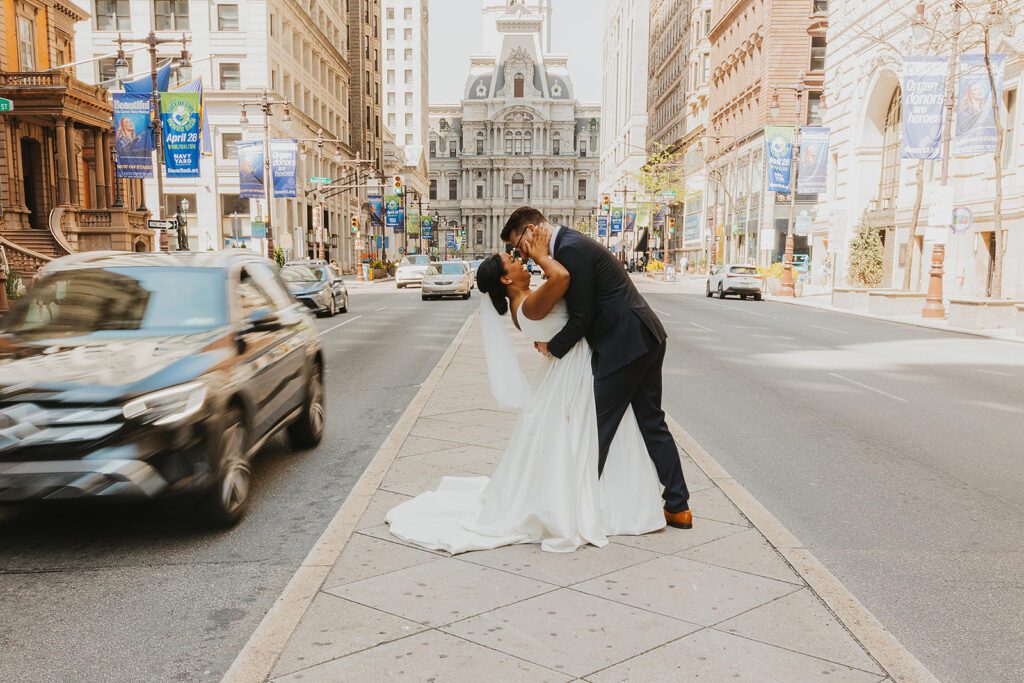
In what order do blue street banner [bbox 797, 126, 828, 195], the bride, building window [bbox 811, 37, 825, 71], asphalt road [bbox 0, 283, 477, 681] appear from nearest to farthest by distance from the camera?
asphalt road [bbox 0, 283, 477, 681]
the bride
blue street banner [bbox 797, 126, 828, 195]
building window [bbox 811, 37, 825, 71]

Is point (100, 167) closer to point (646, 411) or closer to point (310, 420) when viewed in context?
point (310, 420)

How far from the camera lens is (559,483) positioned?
4.56m

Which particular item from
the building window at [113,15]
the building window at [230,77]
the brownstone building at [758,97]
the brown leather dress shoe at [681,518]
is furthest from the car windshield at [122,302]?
the building window at [113,15]

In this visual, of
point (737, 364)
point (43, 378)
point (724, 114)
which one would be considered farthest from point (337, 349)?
point (724, 114)

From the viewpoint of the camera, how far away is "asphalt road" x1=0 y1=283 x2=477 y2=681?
139 inches

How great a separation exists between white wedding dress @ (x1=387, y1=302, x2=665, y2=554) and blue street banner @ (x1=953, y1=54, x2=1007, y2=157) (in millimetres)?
21789

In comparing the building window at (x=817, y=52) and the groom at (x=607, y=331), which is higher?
the building window at (x=817, y=52)

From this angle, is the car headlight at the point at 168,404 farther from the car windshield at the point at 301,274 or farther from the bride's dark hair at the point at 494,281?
the car windshield at the point at 301,274

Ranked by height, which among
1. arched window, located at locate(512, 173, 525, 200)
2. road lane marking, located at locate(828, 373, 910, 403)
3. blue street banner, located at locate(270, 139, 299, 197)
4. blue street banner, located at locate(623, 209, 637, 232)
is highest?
arched window, located at locate(512, 173, 525, 200)

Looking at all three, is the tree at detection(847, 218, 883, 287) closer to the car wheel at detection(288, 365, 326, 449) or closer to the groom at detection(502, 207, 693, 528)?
the car wheel at detection(288, 365, 326, 449)

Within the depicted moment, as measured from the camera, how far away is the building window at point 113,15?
4947 cm

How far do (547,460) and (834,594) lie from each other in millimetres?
1597

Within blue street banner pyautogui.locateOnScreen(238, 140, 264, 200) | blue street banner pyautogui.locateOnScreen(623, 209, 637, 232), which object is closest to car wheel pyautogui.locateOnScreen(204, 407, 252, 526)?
blue street banner pyautogui.locateOnScreen(238, 140, 264, 200)

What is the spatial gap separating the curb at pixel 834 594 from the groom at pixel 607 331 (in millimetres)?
822
